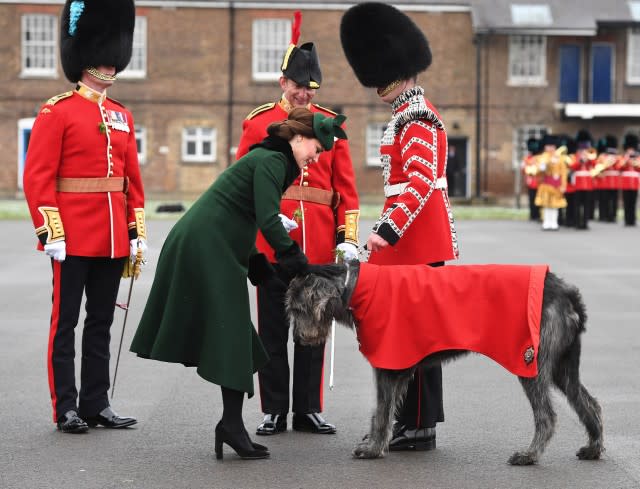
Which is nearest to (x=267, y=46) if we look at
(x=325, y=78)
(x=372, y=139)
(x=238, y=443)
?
(x=325, y=78)

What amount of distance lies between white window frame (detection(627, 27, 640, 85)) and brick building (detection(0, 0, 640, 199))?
0.31 m

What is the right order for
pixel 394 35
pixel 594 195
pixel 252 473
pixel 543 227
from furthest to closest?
1. pixel 594 195
2. pixel 543 227
3. pixel 394 35
4. pixel 252 473

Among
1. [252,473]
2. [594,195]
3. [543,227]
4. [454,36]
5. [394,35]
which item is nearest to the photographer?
[252,473]

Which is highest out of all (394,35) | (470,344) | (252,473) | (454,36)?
(454,36)

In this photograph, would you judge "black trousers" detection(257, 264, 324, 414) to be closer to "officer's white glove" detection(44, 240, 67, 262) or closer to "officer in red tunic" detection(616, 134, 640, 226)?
"officer's white glove" detection(44, 240, 67, 262)

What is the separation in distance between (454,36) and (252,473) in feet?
130

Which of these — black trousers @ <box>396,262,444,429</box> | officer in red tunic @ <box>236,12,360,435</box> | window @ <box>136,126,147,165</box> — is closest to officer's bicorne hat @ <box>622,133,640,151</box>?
window @ <box>136,126,147,165</box>

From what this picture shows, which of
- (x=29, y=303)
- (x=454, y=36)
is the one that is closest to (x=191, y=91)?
(x=454, y=36)

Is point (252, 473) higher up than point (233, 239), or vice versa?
point (233, 239)

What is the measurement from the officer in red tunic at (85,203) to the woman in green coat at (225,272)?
0.88 metres

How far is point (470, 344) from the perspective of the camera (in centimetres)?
624

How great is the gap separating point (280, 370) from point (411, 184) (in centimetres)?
140

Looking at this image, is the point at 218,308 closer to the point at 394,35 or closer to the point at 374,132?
the point at 394,35

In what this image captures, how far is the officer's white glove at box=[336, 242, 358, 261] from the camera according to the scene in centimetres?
712
